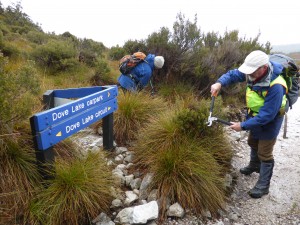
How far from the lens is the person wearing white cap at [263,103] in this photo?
323cm

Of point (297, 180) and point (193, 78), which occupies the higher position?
point (193, 78)

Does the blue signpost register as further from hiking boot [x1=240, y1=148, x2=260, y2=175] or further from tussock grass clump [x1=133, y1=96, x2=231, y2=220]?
hiking boot [x1=240, y1=148, x2=260, y2=175]

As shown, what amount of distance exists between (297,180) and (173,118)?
2.25 meters

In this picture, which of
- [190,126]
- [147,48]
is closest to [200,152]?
[190,126]

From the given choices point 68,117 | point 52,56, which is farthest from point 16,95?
point 52,56

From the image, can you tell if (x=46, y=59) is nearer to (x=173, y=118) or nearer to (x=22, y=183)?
(x=173, y=118)

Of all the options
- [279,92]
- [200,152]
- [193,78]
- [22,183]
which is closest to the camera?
[22,183]

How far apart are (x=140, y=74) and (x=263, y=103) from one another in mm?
3016

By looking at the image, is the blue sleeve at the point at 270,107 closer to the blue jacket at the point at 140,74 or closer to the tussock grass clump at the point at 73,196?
the tussock grass clump at the point at 73,196

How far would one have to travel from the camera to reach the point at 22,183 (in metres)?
2.85

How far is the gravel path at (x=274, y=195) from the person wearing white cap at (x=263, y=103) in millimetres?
173

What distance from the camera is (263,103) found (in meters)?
3.44

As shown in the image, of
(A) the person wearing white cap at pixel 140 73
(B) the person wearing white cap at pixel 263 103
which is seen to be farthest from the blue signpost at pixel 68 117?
(A) the person wearing white cap at pixel 140 73

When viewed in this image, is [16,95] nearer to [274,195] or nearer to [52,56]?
[274,195]
